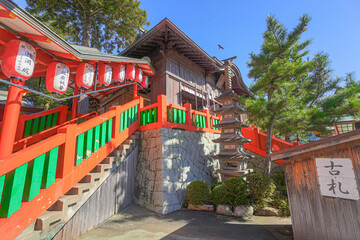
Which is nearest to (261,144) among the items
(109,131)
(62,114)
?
(109,131)

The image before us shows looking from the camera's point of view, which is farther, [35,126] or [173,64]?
[173,64]

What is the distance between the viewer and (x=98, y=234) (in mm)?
4109

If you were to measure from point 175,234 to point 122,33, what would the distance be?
14.2 meters

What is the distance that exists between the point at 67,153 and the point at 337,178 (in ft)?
19.5

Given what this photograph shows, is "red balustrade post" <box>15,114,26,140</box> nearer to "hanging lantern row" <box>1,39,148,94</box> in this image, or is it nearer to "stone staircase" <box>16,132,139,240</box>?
"hanging lantern row" <box>1,39,148,94</box>

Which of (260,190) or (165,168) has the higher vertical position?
(165,168)

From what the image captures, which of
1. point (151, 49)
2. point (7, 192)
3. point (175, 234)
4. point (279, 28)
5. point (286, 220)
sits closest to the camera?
point (7, 192)

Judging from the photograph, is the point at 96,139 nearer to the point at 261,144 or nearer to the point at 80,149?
the point at 80,149

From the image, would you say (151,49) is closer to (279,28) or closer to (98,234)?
(279,28)

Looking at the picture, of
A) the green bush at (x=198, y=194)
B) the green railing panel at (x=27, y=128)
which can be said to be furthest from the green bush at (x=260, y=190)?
the green railing panel at (x=27, y=128)

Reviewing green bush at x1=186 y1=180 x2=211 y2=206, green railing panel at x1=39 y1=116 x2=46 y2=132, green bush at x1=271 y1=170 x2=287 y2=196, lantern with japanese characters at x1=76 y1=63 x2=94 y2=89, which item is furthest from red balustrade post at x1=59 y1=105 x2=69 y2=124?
green bush at x1=271 y1=170 x2=287 y2=196

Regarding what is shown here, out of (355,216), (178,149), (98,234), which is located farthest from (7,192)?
(355,216)

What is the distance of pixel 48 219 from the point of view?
3039 mm

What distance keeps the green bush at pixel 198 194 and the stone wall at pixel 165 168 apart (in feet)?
1.12
